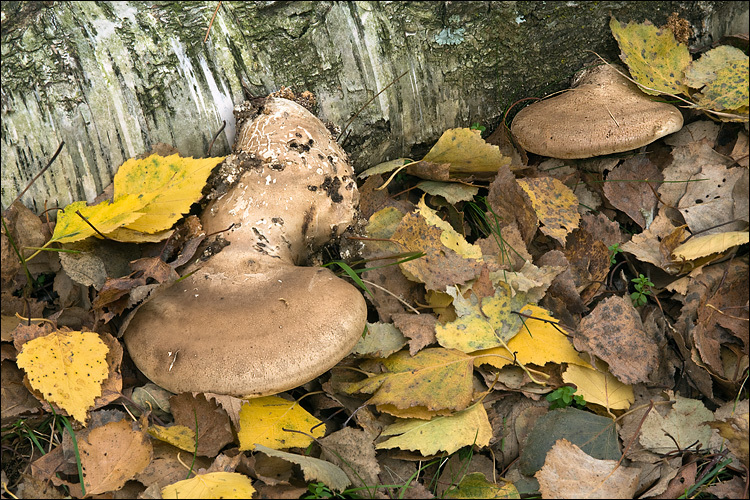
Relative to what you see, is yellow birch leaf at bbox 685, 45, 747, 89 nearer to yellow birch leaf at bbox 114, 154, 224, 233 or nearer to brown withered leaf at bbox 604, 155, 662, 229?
brown withered leaf at bbox 604, 155, 662, 229

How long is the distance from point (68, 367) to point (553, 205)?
2.63 m

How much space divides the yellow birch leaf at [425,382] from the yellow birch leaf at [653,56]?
2.09 metres

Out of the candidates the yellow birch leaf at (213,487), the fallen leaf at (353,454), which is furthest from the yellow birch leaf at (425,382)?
the yellow birch leaf at (213,487)

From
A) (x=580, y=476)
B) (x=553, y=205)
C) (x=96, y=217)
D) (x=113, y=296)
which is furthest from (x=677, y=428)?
(x=96, y=217)

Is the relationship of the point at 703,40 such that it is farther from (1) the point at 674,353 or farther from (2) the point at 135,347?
(2) the point at 135,347

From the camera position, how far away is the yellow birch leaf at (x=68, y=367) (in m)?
2.56

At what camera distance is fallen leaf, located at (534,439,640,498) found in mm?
2430

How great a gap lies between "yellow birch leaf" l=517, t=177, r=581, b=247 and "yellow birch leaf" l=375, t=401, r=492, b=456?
1165 millimetres

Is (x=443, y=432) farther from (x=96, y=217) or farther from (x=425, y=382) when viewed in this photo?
(x=96, y=217)

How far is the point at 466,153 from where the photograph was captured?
363 cm

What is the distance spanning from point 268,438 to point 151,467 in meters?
0.49

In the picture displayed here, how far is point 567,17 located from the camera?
3781 millimetres

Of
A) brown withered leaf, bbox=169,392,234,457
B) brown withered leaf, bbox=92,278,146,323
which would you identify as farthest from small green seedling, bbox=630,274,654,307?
brown withered leaf, bbox=92,278,146,323

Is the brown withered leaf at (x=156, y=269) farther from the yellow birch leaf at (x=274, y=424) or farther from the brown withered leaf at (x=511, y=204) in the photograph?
the brown withered leaf at (x=511, y=204)
